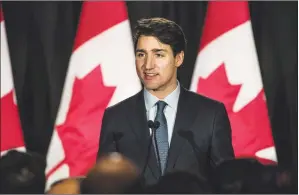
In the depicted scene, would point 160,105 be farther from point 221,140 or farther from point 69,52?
point 69,52

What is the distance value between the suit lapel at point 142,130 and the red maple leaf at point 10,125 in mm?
1085

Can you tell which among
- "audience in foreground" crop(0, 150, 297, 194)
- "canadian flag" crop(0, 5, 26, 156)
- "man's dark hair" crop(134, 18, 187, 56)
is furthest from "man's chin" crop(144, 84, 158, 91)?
"canadian flag" crop(0, 5, 26, 156)

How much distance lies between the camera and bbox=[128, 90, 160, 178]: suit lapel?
4.21 feet

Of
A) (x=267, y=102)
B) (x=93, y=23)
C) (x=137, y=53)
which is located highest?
(x=93, y=23)

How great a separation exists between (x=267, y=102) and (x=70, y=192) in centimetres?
169

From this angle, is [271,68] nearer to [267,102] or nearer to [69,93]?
[267,102]

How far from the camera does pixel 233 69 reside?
2.34 metres

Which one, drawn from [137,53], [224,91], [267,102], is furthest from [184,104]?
[267,102]

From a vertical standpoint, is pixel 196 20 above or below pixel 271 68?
above

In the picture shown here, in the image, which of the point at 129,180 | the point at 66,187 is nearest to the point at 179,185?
the point at 129,180

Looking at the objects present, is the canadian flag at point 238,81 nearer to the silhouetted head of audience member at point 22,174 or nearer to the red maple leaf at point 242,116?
the red maple leaf at point 242,116

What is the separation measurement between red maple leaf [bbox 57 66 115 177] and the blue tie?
92cm

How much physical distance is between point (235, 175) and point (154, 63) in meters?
0.64

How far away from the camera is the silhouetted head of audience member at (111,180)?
0.77m
